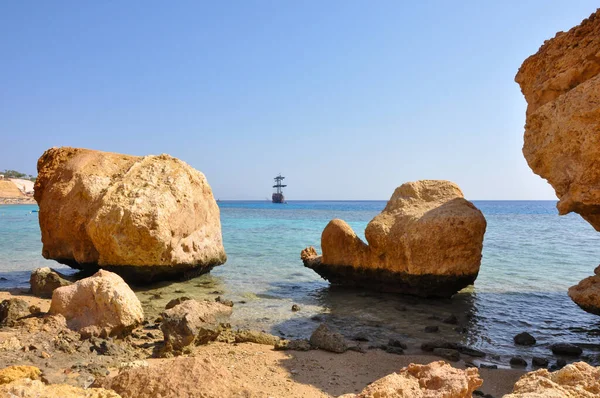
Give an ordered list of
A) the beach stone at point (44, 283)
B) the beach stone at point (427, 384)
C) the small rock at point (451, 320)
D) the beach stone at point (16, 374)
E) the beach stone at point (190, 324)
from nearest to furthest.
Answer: the beach stone at point (427, 384) → the beach stone at point (16, 374) → the beach stone at point (190, 324) → the small rock at point (451, 320) → the beach stone at point (44, 283)

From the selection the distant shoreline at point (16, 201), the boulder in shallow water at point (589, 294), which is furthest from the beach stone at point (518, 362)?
the distant shoreline at point (16, 201)

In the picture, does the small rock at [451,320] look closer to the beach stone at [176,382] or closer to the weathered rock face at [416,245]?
the weathered rock face at [416,245]

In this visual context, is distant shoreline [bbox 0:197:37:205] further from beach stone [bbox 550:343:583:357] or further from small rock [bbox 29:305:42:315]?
beach stone [bbox 550:343:583:357]

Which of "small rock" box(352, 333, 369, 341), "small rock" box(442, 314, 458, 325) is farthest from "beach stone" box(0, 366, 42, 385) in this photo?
"small rock" box(442, 314, 458, 325)

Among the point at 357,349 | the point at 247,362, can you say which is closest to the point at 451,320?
the point at 357,349

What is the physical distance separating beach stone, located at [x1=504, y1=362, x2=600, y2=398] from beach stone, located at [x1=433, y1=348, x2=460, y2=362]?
362 cm

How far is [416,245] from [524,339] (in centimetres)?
305

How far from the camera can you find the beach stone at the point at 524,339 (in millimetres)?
6921

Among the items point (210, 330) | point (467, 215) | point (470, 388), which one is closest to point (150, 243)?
point (210, 330)

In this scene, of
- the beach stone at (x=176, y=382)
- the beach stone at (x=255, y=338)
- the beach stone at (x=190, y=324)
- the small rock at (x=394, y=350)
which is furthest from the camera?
the beach stone at (x=255, y=338)

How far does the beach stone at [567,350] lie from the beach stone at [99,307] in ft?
20.6

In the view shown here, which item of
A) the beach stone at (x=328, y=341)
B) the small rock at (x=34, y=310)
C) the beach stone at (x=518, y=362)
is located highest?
the small rock at (x=34, y=310)

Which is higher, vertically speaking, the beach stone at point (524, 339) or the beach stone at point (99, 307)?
the beach stone at point (99, 307)

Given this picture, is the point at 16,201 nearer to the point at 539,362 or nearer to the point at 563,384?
the point at 539,362
